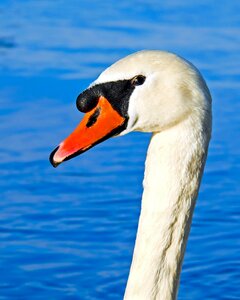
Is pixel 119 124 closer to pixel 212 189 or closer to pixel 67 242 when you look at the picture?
pixel 67 242

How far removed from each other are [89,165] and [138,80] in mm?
4157

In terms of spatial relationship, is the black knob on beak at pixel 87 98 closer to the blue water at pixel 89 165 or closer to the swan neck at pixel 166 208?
the swan neck at pixel 166 208

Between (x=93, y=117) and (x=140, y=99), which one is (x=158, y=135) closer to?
(x=140, y=99)

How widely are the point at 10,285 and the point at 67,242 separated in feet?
2.06

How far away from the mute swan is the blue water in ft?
A: 7.56

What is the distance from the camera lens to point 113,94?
4.47 meters

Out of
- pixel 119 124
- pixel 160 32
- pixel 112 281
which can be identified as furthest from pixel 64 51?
pixel 119 124

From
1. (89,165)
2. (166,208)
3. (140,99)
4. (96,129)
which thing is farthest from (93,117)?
(89,165)

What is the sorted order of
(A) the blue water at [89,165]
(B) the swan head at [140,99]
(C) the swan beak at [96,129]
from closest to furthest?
(B) the swan head at [140,99], (C) the swan beak at [96,129], (A) the blue water at [89,165]

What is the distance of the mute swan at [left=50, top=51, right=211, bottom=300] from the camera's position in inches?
173

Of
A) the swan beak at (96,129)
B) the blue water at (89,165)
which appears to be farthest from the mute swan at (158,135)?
the blue water at (89,165)

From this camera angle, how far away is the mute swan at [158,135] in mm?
4395

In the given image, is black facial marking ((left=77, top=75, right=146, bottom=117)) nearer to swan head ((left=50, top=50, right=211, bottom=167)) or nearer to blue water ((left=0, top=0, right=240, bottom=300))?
swan head ((left=50, top=50, right=211, bottom=167))

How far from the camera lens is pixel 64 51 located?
1091 centimetres
